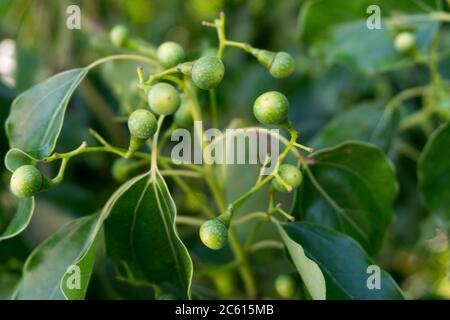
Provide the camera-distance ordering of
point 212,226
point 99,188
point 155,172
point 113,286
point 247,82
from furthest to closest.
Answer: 1. point 247,82
2. point 99,188
3. point 113,286
4. point 155,172
5. point 212,226

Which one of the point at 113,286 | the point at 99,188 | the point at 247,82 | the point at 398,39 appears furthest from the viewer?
the point at 247,82

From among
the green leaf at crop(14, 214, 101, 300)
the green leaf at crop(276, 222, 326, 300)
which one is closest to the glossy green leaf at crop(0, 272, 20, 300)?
the green leaf at crop(14, 214, 101, 300)

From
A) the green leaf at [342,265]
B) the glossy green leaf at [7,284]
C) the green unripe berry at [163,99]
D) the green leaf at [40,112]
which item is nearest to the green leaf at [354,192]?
the green leaf at [342,265]

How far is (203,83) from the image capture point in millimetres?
837

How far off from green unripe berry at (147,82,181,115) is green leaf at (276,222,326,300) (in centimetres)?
24

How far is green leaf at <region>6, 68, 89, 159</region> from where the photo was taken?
96 centimetres

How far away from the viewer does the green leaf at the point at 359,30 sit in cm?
135

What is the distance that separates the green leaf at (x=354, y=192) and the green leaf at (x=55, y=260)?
0.36 meters

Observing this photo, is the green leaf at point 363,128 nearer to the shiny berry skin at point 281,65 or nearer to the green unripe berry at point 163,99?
the shiny berry skin at point 281,65

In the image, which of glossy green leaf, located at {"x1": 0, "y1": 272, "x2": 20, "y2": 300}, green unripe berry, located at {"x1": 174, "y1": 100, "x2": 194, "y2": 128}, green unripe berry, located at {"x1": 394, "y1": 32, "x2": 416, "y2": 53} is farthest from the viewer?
green unripe berry, located at {"x1": 394, "y1": 32, "x2": 416, "y2": 53}

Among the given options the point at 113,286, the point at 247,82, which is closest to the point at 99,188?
the point at 247,82

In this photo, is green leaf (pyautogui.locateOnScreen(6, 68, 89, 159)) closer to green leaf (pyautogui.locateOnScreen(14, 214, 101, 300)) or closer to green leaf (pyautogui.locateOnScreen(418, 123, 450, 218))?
green leaf (pyautogui.locateOnScreen(14, 214, 101, 300))
